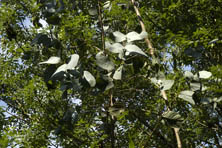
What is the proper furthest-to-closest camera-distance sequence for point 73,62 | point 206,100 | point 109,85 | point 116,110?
point 206,100
point 116,110
point 109,85
point 73,62

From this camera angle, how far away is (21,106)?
211 inches

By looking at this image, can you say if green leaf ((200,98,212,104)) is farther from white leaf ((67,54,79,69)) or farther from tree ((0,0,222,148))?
white leaf ((67,54,79,69))

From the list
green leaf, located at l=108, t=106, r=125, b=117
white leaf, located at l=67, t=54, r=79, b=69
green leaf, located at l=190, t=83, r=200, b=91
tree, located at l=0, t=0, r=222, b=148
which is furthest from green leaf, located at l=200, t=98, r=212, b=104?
white leaf, located at l=67, t=54, r=79, b=69

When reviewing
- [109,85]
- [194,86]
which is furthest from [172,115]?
[109,85]

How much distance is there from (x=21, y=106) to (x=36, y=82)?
0.67 metres

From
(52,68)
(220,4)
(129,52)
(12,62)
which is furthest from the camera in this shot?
(12,62)

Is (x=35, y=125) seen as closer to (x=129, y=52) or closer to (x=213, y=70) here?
(x=213, y=70)

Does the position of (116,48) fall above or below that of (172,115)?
above

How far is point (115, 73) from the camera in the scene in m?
0.99

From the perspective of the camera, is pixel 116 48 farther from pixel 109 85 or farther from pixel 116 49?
pixel 109 85

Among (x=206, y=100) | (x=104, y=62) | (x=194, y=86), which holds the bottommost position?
(x=206, y=100)

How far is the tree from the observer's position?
99 cm

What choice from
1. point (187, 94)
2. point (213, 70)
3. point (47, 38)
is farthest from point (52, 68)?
point (213, 70)

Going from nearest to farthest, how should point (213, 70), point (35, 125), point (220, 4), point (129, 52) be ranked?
point (129, 52) → point (213, 70) → point (220, 4) → point (35, 125)
